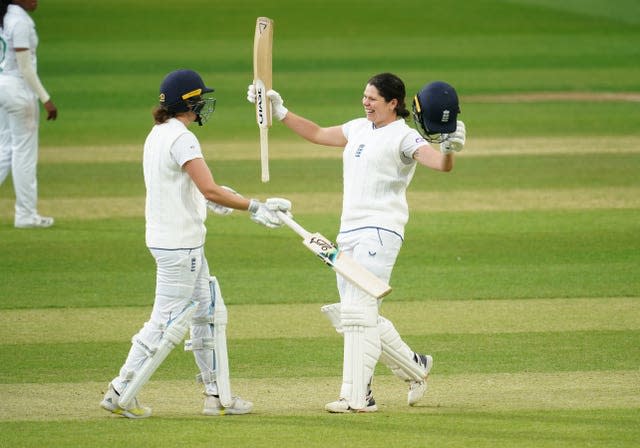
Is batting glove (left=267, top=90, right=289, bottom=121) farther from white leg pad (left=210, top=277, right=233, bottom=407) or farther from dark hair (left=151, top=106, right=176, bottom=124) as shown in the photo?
white leg pad (left=210, top=277, right=233, bottom=407)

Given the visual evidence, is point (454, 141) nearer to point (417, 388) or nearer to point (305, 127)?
point (305, 127)

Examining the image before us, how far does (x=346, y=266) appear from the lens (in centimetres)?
695

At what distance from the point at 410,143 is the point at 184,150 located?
1269 millimetres

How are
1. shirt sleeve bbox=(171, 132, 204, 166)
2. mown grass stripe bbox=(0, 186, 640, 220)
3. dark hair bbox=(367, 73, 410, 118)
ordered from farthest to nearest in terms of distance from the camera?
mown grass stripe bbox=(0, 186, 640, 220) → dark hair bbox=(367, 73, 410, 118) → shirt sleeve bbox=(171, 132, 204, 166)

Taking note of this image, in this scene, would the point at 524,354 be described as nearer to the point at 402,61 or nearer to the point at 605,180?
the point at 605,180

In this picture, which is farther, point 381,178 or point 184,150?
point 381,178

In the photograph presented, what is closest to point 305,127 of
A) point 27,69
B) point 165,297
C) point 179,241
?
point 179,241

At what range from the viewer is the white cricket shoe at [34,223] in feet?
41.5

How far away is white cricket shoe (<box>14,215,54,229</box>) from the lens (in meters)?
12.7

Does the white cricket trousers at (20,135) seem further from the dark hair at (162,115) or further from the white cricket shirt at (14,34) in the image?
the dark hair at (162,115)

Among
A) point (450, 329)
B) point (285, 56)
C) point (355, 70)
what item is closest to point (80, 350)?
point (450, 329)

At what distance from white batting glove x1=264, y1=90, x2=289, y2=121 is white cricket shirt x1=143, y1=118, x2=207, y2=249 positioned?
0.95 m

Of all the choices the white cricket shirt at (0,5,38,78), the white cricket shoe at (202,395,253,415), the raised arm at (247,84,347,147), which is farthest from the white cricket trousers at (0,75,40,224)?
the white cricket shoe at (202,395,253,415)

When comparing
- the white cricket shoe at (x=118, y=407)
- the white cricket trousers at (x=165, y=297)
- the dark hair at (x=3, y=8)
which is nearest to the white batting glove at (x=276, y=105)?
the white cricket trousers at (x=165, y=297)
